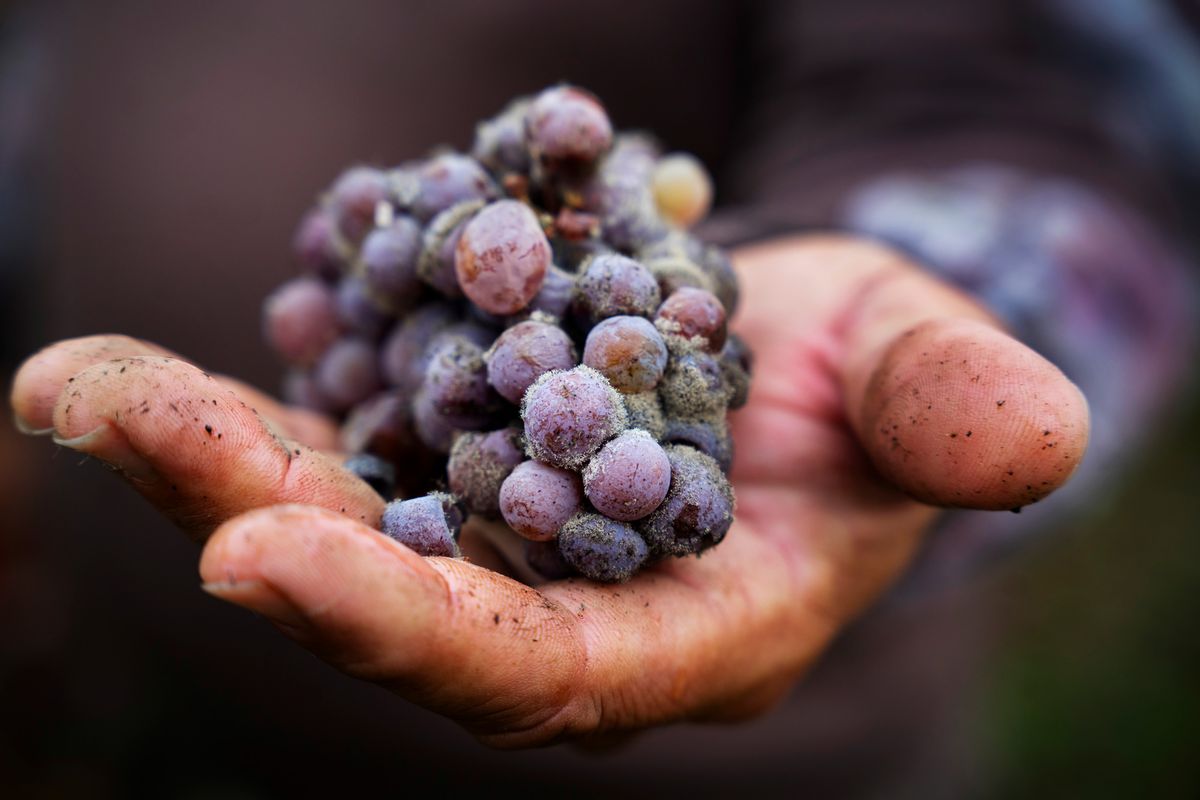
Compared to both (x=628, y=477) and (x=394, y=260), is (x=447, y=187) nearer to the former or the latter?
(x=394, y=260)

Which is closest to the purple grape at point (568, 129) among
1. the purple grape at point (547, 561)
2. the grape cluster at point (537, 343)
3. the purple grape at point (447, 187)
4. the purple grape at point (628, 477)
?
the grape cluster at point (537, 343)

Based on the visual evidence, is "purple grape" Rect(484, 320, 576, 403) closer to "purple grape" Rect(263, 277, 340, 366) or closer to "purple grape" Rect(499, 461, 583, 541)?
"purple grape" Rect(499, 461, 583, 541)

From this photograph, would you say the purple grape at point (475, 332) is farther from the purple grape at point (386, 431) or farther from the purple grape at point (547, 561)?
the purple grape at point (547, 561)

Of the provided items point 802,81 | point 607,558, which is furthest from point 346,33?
point 607,558

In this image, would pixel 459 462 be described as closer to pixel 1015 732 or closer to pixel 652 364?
pixel 652 364

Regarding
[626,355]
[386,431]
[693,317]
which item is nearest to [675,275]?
[693,317]

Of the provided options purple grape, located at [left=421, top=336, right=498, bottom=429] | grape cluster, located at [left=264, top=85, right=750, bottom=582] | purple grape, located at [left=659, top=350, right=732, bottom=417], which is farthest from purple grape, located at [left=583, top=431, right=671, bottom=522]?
purple grape, located at [left=421, top=336, right=498, bottom=429]
